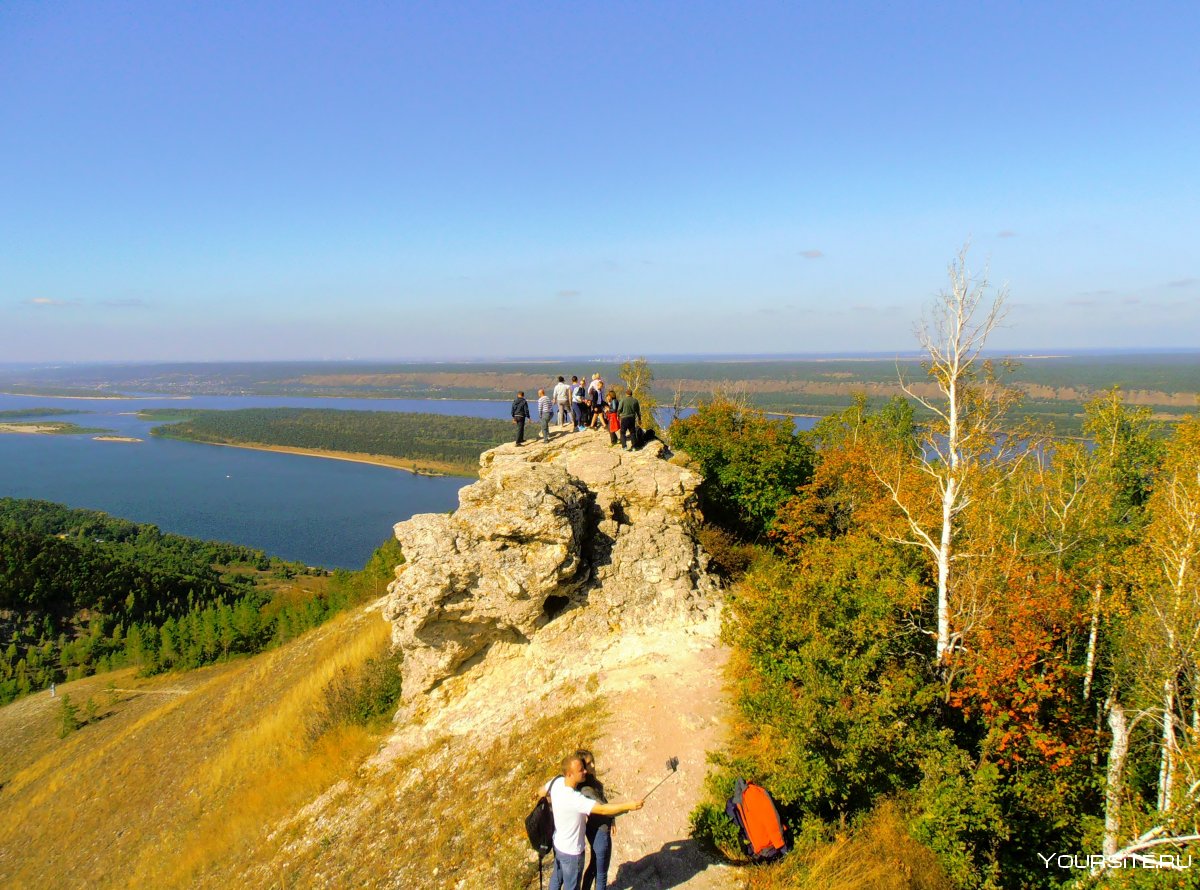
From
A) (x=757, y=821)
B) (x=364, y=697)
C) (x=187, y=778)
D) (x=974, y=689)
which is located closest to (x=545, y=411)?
(x=364, y=697)

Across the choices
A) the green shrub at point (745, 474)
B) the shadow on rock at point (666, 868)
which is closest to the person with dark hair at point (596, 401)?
the green shrub at point (745, 474)

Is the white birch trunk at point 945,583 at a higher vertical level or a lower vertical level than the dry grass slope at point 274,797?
higher

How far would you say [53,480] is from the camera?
142m

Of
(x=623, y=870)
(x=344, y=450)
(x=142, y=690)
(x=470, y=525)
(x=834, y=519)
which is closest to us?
(x=623, y=870)

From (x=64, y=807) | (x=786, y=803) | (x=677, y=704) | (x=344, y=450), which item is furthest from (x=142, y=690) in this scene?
(x=344, y=450)

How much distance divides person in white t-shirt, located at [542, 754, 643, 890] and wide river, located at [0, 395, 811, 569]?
87.7 meters

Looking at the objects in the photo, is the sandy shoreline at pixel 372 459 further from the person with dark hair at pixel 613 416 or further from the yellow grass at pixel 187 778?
the person with dark hair at pixel 613 416

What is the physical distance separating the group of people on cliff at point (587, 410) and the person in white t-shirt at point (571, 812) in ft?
36.1

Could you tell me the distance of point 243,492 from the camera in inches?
4953

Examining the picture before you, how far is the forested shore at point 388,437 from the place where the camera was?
146 m

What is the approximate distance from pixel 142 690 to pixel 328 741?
30907 mm

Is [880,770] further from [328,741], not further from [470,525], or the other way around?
[328,741]

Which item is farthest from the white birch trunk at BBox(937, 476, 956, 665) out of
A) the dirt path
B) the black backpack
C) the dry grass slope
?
the black backpack

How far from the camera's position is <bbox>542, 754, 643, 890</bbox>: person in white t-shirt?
6.41m
